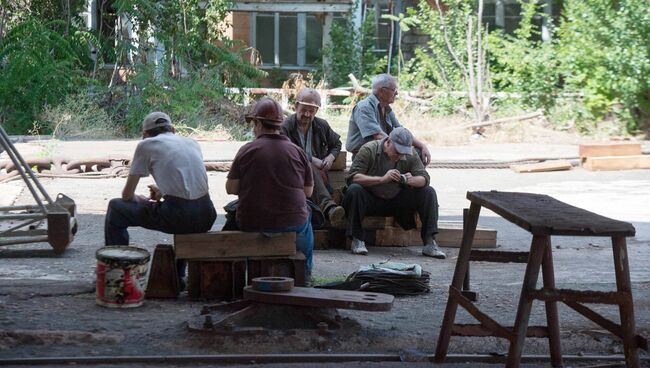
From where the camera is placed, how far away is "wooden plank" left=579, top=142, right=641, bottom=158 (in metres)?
17.6

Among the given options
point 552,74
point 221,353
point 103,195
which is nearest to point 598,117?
point 552,74

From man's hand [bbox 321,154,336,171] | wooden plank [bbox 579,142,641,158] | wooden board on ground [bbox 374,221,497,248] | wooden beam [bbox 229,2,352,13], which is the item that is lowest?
wooden plank [bbox 579,142,641,158]

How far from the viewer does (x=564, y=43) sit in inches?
901

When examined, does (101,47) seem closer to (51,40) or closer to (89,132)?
(51,40)

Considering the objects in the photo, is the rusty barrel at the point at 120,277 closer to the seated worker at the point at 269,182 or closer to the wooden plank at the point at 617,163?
the seated worker at the point at 269,182

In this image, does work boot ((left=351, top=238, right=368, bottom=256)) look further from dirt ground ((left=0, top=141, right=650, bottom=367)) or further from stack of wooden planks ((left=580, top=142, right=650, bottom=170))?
stack of wooden planks ((left=580, top=142, right=650, bottom=170))

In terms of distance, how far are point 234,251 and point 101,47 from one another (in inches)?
669

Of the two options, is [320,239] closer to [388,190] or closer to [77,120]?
[388,190]

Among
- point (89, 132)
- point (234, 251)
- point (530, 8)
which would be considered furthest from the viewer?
point (530, 8)

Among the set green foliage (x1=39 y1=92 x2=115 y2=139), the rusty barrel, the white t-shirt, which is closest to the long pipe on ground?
the rusty barrel

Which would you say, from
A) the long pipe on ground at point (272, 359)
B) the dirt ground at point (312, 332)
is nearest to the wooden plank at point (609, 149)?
the dirt ground at point (312, 332)

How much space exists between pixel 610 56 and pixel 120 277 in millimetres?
16261

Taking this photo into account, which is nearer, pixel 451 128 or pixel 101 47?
pixel 451 128

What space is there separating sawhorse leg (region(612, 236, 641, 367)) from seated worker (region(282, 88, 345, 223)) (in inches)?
183
